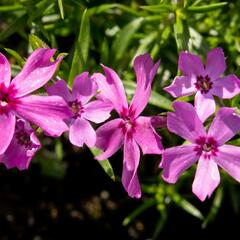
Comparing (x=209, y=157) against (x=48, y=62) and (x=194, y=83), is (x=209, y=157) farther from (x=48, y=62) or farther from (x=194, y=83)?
(x=48, y=62)

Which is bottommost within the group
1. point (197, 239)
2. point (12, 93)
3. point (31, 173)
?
point (197, 239)

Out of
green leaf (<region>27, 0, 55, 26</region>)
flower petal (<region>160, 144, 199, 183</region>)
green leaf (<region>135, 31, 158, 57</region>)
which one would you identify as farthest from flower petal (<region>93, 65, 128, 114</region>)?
green leaf (<region>135, 31, 158, 57</region>)

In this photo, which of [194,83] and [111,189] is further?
[111,189]

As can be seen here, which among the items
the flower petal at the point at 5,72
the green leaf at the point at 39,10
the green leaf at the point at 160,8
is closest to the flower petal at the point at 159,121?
the flower petal at the point at 5,72

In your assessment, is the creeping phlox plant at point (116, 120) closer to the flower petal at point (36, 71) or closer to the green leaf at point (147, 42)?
the flower petal at point (36, 71)

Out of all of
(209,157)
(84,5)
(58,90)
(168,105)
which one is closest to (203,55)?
(168,105)

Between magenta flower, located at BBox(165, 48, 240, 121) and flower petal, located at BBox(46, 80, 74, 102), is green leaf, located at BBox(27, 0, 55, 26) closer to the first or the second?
flower petal, located at BBox(46, 80, 74, 102)

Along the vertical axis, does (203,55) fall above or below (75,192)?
above

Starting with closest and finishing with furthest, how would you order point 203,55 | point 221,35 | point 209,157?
point 209,157, point 203,55, point 221,35

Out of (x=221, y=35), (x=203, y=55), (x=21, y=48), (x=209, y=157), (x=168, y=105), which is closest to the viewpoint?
(x=209, y=157)
